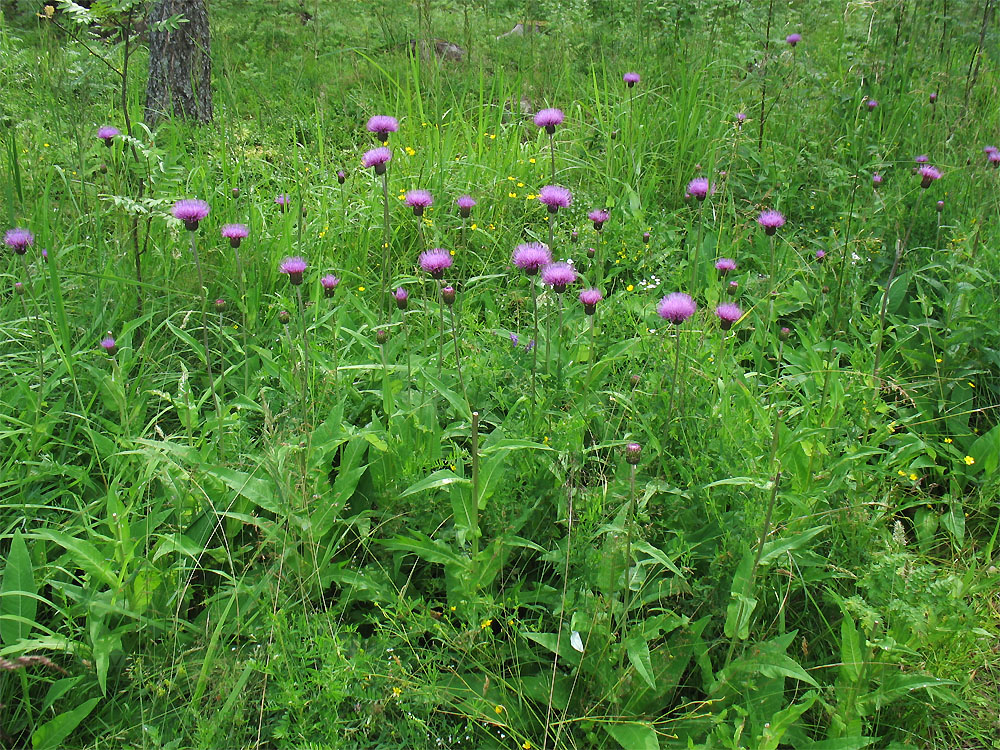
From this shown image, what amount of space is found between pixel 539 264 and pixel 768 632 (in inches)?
40.1

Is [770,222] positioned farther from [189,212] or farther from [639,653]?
[189,212]

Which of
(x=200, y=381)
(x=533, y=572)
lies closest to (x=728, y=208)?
(x=533, y=572)

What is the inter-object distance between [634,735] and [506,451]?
66 centimetres

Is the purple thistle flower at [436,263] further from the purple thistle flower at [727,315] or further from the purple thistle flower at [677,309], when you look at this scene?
the purple thistle flower at [727,315]

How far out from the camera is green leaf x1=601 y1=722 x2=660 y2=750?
134 centimetres

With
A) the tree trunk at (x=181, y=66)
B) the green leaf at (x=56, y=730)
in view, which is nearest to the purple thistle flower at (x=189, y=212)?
the green leaf at (x=56, y=730)

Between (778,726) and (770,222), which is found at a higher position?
(770,222)

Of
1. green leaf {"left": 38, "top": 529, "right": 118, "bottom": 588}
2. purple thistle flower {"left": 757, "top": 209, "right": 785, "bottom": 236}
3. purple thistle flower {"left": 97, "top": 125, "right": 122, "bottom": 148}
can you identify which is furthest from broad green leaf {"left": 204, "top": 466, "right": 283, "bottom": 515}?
purple thistle flower {"left": 757, "top": 209, "right": 785, "bottom": 236}

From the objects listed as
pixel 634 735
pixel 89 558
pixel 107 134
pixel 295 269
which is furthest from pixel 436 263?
pixel 107 134

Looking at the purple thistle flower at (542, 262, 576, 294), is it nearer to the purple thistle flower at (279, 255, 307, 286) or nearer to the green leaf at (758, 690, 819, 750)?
the purple thistle flower at (279, 255, 307, 286)

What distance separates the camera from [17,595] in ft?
5.02

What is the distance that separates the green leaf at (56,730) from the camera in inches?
53.4

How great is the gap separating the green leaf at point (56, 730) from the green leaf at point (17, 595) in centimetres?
22

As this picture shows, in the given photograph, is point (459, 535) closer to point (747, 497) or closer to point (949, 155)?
point (747, 497)
